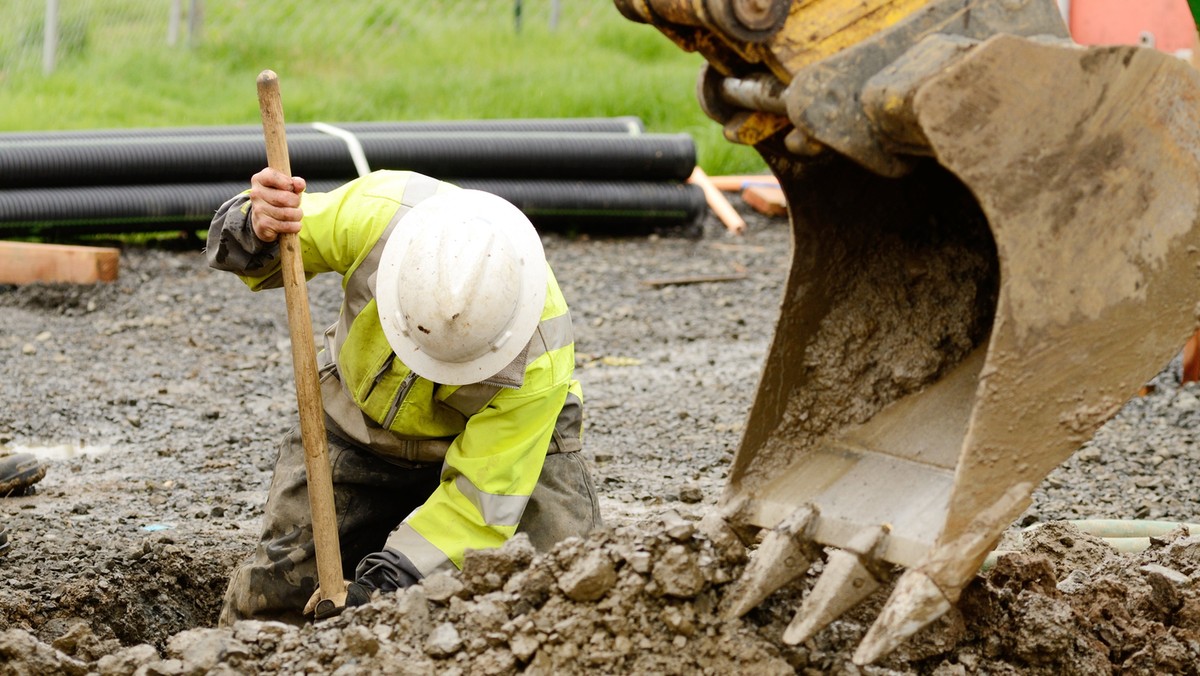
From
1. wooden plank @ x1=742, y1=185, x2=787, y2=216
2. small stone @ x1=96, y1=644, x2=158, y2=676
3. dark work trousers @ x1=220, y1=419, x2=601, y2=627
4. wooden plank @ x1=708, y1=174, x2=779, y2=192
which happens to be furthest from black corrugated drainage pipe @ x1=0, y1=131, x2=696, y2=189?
small stone @ x1=96, y1=644, x2=158, y2=676

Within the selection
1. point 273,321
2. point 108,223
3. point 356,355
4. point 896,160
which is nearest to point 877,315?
point 896,160

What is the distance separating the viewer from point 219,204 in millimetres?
7535

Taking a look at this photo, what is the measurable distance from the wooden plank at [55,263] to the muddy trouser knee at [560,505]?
4391 mm

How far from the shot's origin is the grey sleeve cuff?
129 inches

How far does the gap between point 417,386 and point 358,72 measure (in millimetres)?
8559

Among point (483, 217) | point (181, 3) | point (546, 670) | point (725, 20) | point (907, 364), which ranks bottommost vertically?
point (546, 670)

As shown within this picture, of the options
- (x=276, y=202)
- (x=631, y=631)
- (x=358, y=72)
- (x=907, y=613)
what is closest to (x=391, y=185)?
(x=276, y=202)

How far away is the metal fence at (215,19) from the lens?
1066 cm

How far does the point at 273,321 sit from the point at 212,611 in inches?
122

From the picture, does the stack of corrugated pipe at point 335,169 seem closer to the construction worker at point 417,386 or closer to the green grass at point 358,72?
the green grass at point 358,72

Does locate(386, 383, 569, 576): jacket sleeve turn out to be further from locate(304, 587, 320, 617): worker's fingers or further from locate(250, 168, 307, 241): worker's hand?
locate(250, 168, 307, 241): worker's hand

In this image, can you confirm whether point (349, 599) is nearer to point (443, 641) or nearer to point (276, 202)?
point (443, 641)

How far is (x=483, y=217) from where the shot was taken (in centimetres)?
314

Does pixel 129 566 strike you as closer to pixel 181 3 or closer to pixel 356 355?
pixel 356 355
